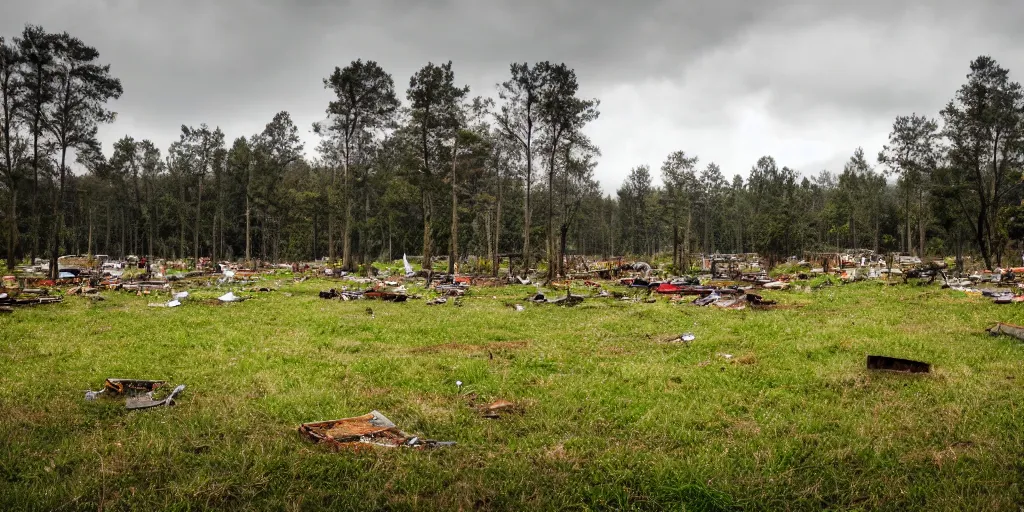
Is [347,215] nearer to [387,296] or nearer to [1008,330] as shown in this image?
[387,296]

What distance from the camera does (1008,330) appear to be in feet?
33.4

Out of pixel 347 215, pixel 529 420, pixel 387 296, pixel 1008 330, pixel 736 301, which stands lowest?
pixel 529 420

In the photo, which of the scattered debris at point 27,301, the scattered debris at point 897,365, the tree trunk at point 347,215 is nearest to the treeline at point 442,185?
the tree trunk at point 347,215

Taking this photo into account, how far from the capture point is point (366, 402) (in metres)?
6.68

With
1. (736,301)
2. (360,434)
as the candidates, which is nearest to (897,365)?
(360,434)

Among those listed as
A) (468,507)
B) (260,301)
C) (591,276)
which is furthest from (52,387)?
(591,276)

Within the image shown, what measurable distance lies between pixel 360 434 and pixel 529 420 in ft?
6.23

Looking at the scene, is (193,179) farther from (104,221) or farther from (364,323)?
(364,323)

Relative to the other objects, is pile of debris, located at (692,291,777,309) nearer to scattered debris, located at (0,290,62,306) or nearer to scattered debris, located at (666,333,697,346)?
scattered debris, located at (666,333,697,346)

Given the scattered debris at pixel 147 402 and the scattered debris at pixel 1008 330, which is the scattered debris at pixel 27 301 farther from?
the scattered debris at pixel 1008 330

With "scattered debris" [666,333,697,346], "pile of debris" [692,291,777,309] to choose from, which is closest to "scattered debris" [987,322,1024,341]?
"scattered debris" [666,333,697,346]

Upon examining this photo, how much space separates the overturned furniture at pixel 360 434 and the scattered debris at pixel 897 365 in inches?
262

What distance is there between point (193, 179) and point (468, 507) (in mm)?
68323

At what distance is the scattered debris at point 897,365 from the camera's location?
7.68 m
